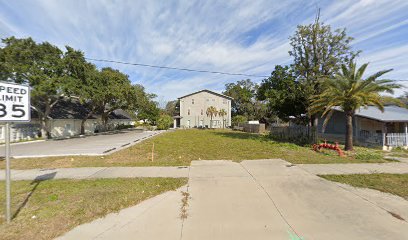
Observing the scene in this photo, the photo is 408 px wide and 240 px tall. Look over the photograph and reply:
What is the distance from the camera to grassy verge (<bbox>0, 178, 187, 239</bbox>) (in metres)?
4.11

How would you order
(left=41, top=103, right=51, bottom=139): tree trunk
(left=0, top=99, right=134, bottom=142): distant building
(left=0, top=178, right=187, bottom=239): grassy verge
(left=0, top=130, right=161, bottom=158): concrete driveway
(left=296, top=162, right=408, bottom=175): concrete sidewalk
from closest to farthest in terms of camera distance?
(left=0, top=178, right=187, bottom=239): grassy verge → (left=296, top=162, right=408, bottom=175): concrete sidewalk → (left=0, top=130, right=161, bottom=158): concrete driveway → (left=0, top=99, right=134, bottom=142): distant building → (left=41, top=103, right=51, bottom=139): tree trunk

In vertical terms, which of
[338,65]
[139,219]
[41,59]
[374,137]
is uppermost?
[41,59]

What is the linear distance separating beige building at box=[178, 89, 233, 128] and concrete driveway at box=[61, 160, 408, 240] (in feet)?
141

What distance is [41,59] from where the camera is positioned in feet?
72.3

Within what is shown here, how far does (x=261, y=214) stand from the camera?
468 cm

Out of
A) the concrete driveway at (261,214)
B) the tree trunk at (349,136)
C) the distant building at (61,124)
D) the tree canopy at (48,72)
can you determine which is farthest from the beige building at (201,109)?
the concrete driveway at (261,214)

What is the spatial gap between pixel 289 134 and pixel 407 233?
19.7m

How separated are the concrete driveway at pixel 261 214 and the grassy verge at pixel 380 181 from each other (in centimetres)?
52

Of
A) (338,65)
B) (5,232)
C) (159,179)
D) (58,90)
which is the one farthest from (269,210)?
(58,90)

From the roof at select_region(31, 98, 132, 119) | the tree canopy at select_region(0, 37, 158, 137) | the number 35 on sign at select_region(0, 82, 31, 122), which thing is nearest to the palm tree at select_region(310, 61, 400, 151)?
the number 35 on sign at select_region(0, 82, 31, 122)

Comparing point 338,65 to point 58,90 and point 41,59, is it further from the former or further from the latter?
point 41,59

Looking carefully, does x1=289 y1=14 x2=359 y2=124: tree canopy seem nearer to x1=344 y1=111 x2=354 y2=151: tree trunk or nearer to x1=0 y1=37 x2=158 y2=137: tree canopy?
x1=344 y1=111 x2=354 y2=151: tree trunk

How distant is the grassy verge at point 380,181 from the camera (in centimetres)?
620

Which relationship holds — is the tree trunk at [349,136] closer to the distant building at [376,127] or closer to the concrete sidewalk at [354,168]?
the distant building at [376,127]
